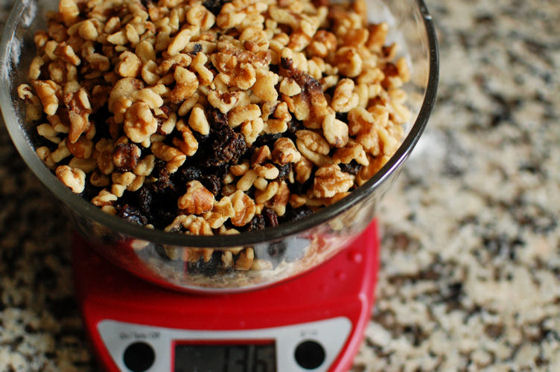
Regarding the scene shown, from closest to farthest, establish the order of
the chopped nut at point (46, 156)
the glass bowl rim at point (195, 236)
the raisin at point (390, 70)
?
1. the glass bowl rim at point (195, 236)
2. the chopped nut at point (46, 156)
3. the raisin at point (390, 70)

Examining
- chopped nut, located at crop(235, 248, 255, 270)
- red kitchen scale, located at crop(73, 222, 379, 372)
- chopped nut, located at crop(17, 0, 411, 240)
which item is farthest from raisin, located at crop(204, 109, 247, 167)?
red kitchen scale, located at crop(73, 222, 379, 372)

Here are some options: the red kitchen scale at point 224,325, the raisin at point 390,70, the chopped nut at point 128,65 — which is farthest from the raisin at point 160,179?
the raisin at point 390,70

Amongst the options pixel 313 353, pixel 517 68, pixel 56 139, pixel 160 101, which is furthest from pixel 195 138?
pixel 517 68

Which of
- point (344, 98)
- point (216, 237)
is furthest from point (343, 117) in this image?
point (216, 237)

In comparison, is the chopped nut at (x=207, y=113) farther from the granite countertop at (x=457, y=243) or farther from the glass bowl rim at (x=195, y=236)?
the granite countertop at (x=457, y=243)

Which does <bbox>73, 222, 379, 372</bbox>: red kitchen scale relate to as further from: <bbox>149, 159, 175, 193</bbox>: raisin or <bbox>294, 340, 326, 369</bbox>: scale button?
<bbox>149, 159, 175, 193</bbox>: raisin

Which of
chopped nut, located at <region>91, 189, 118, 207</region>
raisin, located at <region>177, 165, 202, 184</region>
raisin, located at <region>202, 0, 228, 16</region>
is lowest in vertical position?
chopped nut, located at <region>91, 189, 118, 207</region>

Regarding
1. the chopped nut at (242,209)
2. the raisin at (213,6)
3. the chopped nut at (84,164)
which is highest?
the raisin at (213,6)
